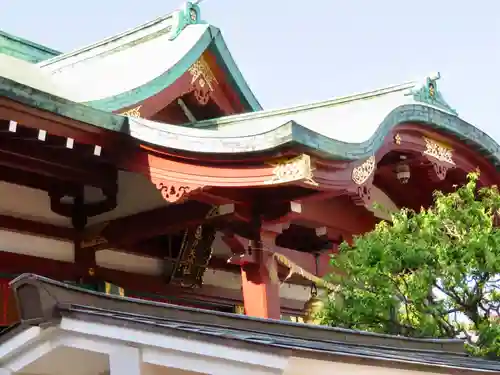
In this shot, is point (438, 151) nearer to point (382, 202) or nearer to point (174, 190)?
point (382, 202)

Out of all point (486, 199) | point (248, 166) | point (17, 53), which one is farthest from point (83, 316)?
point (17, 53)

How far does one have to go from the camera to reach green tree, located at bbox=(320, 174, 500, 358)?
6.73 m

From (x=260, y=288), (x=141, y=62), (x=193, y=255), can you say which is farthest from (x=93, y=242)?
(x=141, y=62)

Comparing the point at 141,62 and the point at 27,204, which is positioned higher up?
the point at 141,62

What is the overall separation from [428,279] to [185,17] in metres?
4.52

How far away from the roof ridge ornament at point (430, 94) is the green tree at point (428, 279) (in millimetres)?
1413

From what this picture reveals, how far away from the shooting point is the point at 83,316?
2992mm

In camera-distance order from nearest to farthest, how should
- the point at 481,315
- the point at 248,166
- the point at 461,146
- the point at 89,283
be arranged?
1. the point at 248,166
2. the point at 481,315
3. the point at 89,283
4. the point at 461,146

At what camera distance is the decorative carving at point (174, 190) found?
20.7 ft

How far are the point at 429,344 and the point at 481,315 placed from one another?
65.6 inches

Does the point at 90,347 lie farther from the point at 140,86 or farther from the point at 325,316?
the point at 140,86

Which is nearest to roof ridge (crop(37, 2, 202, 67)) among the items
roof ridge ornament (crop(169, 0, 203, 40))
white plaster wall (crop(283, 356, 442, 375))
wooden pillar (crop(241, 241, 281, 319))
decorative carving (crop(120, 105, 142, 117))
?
roof ridge ornament (crop(169, 0, 203, 40))

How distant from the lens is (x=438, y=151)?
836 centimetres

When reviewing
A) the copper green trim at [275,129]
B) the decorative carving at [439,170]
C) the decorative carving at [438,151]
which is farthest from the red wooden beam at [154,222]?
the decorative carving at [439,170]
